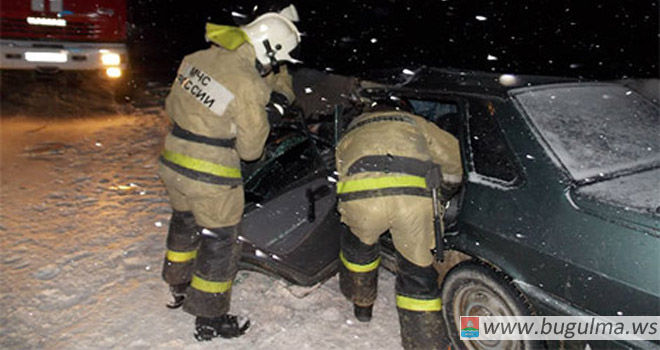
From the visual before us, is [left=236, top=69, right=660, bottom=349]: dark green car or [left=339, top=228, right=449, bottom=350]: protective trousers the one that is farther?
[left=339, top=228, right=449, bottom=350]: protective trousers

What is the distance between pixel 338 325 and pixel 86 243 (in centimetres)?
229

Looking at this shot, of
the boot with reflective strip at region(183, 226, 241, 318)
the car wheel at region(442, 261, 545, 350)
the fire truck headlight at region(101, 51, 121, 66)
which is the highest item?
the car wheel at region(442, 261, 545, 350)

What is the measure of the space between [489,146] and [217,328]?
6.41ft

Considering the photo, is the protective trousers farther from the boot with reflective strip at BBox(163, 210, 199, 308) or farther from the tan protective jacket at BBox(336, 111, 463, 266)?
the boot with reflective strip at BBox(163, 210, 199, 308)

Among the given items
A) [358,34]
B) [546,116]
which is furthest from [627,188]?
[358,34]

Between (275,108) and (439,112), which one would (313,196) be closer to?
(275,108)

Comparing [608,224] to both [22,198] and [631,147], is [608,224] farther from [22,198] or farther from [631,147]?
[22,198]

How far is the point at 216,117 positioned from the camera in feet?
8.99

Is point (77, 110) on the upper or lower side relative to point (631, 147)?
lower

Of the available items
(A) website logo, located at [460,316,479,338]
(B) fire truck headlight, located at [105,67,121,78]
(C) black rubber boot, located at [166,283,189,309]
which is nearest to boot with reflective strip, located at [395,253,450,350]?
(A) website logo, located at [460,316,479,338]

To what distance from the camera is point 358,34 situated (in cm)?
1672

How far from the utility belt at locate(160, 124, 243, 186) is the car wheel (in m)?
1.42

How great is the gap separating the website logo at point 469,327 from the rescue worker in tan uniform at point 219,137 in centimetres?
134

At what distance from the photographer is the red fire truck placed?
6828 mm
